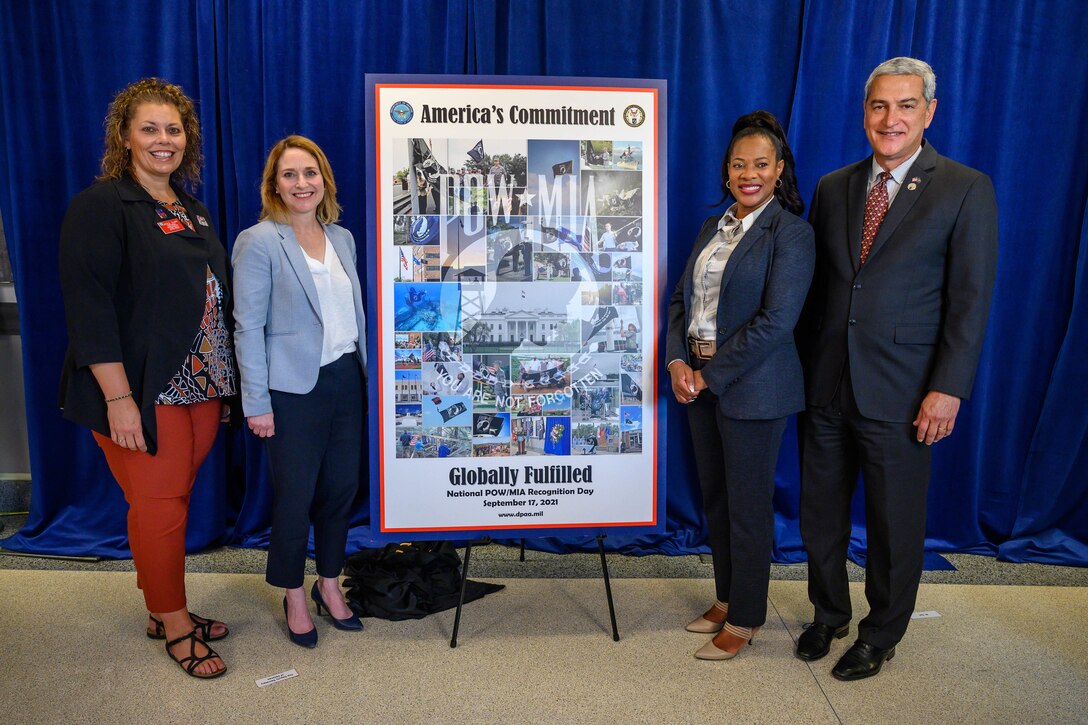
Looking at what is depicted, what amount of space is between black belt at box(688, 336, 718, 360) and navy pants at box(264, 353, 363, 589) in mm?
1056

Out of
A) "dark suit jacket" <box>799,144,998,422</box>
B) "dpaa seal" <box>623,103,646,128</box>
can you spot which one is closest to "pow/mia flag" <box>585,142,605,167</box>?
"dpaa seal" <box>623,103,646,128</box>

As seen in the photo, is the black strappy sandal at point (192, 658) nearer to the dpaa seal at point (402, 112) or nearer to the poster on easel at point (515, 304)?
the poster on easel at point (515, 304)

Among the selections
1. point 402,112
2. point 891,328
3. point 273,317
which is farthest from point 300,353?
point 891,328

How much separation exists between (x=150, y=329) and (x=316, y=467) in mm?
609

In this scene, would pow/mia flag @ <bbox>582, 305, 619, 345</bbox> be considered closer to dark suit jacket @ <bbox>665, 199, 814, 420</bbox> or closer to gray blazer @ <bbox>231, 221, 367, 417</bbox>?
dark suit jacket @ <bbox>665, 199, 814, 420</bbox>

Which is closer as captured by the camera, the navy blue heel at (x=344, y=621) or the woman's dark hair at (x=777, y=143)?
the woman's dark hair at (x=777, y=143)

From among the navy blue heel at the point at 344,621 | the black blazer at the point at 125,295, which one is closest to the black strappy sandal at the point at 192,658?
the navy blue heel at the point at 344,621

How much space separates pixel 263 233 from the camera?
6.96 feet

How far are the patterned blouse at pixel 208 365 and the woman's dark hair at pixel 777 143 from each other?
1586 mm

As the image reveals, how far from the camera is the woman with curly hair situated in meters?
1.97

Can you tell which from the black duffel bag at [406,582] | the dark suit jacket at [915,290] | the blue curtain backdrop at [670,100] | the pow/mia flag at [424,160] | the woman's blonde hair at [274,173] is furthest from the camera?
the blue curtain backdrop at [670,100]

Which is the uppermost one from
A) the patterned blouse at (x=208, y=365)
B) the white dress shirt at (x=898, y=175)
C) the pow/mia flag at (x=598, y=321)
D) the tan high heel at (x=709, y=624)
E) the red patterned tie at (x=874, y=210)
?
the white dress shirt at (x=898, y=175)

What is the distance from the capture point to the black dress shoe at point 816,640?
2236 mm

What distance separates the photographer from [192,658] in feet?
7.03
